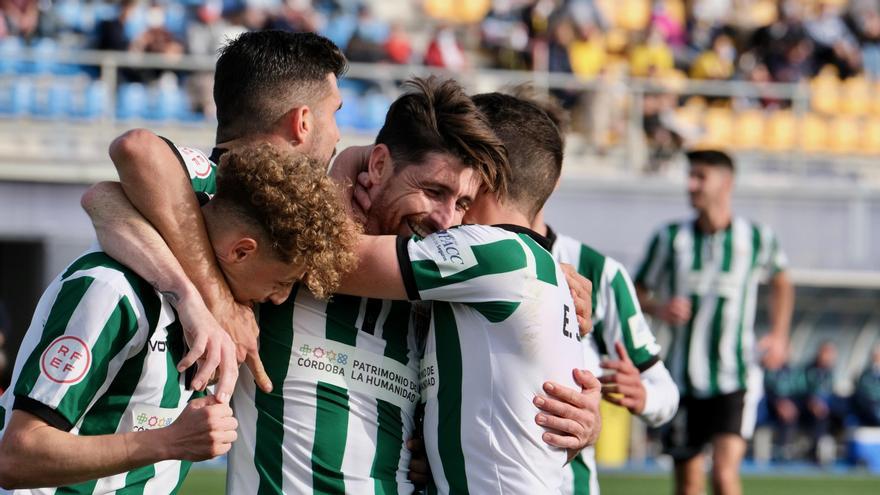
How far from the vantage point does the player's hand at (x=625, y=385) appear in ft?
14.7

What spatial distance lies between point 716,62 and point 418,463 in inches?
602

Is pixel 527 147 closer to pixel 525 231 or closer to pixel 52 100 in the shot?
pixel 525 231

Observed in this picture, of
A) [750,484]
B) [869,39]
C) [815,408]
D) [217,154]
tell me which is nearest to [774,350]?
[750,484]

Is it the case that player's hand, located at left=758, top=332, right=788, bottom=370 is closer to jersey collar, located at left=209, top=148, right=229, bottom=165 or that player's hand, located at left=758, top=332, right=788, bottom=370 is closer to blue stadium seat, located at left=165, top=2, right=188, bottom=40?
jersey collar, located at left=209, top=148, right=229, bottom=165

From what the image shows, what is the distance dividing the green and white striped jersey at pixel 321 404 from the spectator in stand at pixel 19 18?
1207 centimetres

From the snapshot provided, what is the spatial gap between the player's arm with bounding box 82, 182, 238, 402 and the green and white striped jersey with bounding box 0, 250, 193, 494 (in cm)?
5

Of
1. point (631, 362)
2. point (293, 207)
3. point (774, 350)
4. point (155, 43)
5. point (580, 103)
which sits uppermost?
point (155, 43)

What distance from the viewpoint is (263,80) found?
3.56 m

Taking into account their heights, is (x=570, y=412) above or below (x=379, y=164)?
below

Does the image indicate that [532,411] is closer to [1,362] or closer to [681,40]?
[1,362]

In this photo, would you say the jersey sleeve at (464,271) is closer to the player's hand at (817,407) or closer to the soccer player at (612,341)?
the soccer player at (612,341)

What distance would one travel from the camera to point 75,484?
124 inches

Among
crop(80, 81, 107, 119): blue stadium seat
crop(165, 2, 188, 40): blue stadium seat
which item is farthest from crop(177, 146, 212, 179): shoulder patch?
crop(165, 2, 188, 40): blue stadium seat

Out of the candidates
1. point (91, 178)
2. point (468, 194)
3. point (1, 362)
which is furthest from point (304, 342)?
point (91, 178)
